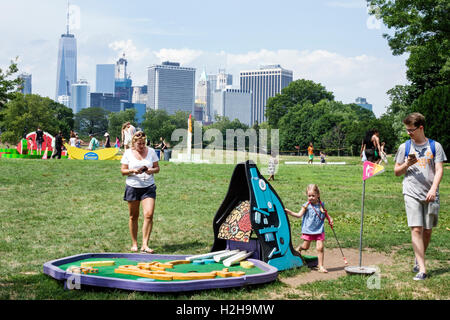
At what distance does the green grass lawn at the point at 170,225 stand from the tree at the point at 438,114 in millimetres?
10404

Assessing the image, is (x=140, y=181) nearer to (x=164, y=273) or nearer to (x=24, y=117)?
(x=164, y=273)

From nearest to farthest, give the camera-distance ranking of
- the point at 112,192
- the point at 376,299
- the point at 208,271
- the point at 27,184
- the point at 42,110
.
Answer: the point at 376,299 → the point at 208,271 → the point at 112,192 → the point at 27,184 → the point at 42,110

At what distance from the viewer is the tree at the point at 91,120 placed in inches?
6314

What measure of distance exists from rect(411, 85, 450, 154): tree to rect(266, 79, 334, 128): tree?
7798 centimetres

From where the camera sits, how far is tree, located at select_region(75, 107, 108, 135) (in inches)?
6314

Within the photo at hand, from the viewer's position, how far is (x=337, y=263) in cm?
834

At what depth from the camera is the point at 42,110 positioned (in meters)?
87.8

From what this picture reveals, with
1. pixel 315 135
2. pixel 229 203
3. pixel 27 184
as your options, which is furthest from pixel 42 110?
pixel 229 203

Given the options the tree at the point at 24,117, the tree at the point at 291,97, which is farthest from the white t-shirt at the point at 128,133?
the tree at the point at 291,97

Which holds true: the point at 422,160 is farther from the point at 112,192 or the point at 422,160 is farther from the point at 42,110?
the point at 42,110

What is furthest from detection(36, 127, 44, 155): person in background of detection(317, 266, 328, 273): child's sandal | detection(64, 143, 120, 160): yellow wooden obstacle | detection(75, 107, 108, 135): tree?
detection(75, 107, 108, 135): tree

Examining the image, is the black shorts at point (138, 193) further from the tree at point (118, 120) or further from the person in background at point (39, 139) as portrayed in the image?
the tree at point (118, 120)

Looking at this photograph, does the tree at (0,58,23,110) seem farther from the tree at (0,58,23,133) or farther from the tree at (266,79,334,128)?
the tree at (266,79,334,128)
